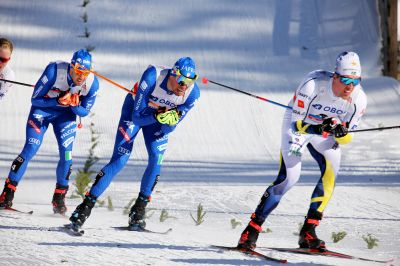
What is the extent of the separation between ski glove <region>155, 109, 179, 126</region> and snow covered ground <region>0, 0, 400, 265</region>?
1.12 metres

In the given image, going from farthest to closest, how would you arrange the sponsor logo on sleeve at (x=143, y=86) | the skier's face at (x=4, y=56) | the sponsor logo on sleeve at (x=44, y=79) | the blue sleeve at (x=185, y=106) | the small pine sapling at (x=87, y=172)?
the small pine sapling at (x=87, y=172)
the skier's face at (x=4, y=56)
the sponsor logo on sleeve at (x=44, y=79)
the blue sleeve at (x=185, y=106)
the sponsor logo on sleeve at (x=143, y=86)

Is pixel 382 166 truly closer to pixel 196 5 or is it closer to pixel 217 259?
pixel 217 259

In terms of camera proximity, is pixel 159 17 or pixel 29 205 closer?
pixel 29 205

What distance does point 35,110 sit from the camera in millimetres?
10062

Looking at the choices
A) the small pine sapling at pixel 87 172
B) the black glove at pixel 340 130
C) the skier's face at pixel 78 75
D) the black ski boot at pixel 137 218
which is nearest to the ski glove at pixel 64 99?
the skier's face at pixel 78 75

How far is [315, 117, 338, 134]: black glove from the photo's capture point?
8.30 m

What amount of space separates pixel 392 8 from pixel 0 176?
10.8 m

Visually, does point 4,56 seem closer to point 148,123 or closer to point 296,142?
point 148,123

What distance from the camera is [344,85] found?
27.6 ft

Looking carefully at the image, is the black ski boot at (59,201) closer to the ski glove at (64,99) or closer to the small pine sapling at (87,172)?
the small pine sapling at (87,172)

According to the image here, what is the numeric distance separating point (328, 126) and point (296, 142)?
13.3 inches

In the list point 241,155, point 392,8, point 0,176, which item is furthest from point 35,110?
point 392,8

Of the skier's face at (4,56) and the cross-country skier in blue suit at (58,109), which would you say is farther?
the skier's face at (4,56)

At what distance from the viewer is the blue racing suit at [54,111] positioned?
32.6 ft
